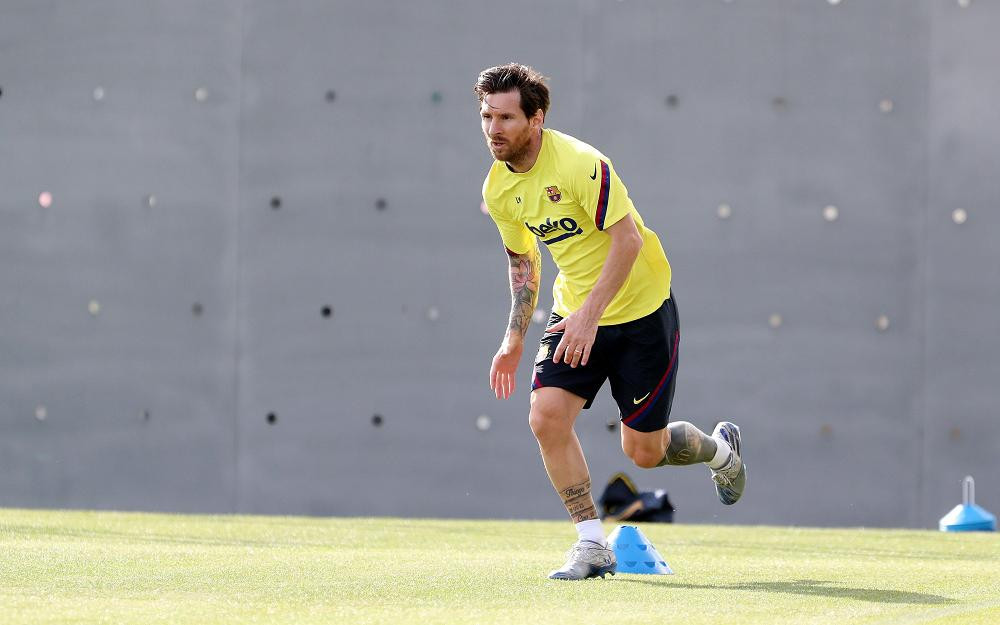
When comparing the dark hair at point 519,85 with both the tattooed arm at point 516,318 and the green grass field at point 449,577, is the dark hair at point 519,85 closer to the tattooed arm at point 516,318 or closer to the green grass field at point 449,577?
the tattooed arm at point 516,318

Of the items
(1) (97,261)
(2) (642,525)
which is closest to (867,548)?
(2) (642,525)

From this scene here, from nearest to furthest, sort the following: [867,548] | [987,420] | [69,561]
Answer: [69,561], [867,548], [987,420]

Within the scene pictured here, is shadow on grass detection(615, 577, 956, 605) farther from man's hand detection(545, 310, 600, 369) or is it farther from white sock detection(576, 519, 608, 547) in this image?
man's hand detection(545, 310, 600, 369)

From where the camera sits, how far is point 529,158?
444 centimetres

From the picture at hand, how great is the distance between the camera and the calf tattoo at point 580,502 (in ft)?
14.9

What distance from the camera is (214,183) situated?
947cm

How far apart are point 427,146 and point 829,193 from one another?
2.54 metres

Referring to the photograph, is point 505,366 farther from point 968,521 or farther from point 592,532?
point 968,521

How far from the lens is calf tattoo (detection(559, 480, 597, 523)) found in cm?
Answer: 455

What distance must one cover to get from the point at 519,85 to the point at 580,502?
1285 mm

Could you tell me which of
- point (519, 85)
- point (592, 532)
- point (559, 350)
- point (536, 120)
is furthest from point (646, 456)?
point (519, 85)

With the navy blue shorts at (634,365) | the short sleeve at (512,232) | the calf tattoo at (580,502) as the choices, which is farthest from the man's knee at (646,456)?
the short sleeve at (512,232)

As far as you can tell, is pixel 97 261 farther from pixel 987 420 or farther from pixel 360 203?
pixel 987 420

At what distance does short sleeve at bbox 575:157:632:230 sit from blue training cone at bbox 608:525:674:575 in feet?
3.45
